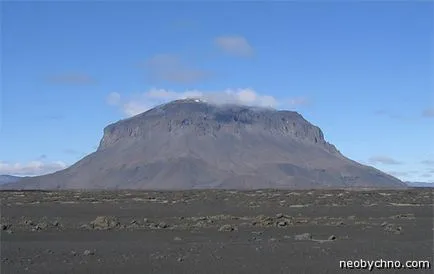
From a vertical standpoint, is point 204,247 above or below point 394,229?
below

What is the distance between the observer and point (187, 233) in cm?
2583

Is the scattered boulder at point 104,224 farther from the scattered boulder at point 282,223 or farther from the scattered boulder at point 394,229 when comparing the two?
the scattered boulder at point 394,229

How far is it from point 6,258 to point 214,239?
8321mm

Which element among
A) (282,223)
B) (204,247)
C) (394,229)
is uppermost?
(282,223)

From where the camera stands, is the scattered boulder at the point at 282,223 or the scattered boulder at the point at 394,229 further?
the scattered boulder at the point at 282,223

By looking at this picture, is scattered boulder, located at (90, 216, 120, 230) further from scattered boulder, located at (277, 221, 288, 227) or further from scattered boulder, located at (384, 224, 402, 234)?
scattered boulder, located at (384, 224, 402, 234)

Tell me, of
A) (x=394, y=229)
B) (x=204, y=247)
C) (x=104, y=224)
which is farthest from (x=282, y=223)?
(x=204, y=247)

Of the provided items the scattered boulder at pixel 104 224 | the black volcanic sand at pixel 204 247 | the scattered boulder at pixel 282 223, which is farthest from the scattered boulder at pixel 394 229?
the scattered boulder at pixel 104 224

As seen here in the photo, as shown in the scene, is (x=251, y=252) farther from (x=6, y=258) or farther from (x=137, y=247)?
(x=6, y=258)

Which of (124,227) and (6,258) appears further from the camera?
(124,227)

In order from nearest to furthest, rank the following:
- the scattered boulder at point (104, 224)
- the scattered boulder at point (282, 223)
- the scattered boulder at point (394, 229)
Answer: the scattered boulder at point (394, 229)
the scattered boulder at point (104, 224)
the scattered boulder at point (282, 223)

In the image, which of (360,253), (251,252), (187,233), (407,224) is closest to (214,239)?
(187,233)

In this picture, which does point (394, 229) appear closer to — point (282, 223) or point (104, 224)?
point (282, 223)

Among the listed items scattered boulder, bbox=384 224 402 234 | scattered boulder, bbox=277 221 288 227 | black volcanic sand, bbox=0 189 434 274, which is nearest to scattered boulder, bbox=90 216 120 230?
black volcanic sand, bbox=0 189 434 274
